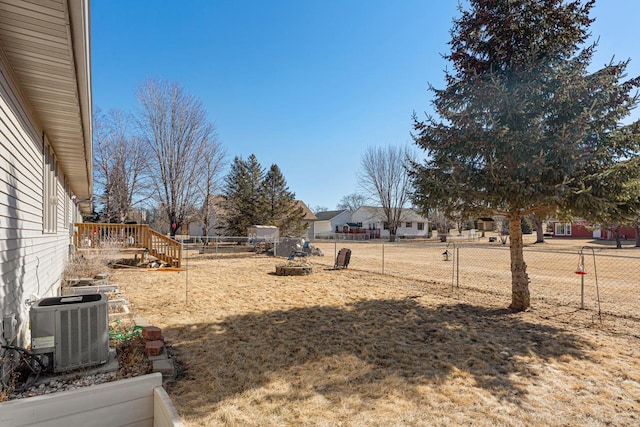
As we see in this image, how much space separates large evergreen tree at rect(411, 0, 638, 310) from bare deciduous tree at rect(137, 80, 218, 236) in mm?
19720

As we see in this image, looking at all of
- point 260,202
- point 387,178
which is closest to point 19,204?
point 260,202

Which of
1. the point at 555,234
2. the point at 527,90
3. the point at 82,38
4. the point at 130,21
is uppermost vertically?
the point at 130,21

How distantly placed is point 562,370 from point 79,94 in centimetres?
651

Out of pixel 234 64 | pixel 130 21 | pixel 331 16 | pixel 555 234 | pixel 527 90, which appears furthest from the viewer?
pixel 555 234

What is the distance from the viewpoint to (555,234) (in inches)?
1885

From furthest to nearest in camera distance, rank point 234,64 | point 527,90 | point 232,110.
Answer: point 232,110
point 234,64
point 527,90

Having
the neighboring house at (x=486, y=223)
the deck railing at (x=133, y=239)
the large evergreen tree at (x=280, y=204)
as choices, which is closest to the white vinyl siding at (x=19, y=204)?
the neighboring house at (x=486, y=223)

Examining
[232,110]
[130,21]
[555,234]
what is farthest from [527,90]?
[555,234]

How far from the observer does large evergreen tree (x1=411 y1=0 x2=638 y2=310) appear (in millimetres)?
5537

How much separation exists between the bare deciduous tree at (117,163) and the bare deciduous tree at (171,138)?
2639 millimetres

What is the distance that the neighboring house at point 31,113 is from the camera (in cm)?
259

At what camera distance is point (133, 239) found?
13.6 m

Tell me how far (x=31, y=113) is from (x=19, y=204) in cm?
154

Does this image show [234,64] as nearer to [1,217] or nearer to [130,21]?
[130,21]
